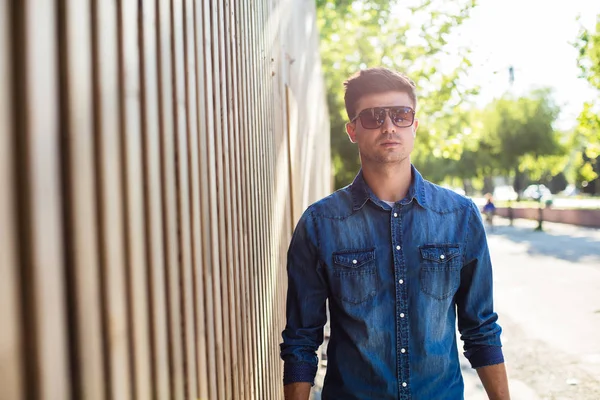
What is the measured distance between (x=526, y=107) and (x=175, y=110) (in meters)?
41.7

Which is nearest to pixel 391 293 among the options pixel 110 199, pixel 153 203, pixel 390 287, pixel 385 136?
pixel 390 287

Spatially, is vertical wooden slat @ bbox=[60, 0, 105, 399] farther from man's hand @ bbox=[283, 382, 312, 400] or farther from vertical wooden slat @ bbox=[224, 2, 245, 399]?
man's hand @ bbox=[283, 382, 312, 400]

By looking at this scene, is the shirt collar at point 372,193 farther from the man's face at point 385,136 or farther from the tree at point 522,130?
the tree at point 522,130

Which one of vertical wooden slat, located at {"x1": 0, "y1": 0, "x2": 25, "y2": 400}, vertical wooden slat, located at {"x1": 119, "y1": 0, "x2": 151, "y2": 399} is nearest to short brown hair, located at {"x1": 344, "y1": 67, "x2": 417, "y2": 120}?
vertical wooden slat, located at {"x1": 119, "y1": 0, "x2": 151, "y2": 399}

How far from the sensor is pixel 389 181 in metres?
2.50

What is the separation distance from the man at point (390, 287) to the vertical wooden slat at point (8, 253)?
64.9 inches

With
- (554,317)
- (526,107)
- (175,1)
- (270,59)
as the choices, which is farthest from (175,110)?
(526,107)

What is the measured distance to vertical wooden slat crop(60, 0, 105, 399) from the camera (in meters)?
0.87

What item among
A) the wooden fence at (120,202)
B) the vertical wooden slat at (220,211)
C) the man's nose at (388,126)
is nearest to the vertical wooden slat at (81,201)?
the wooden fence at (120,202)

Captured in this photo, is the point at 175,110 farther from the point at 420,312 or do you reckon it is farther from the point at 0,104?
the point at 420,312

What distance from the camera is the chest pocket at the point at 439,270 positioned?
90.7 inches

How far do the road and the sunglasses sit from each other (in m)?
3.62

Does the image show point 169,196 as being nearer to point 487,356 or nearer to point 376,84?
point 376,84

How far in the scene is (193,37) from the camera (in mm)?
1687
